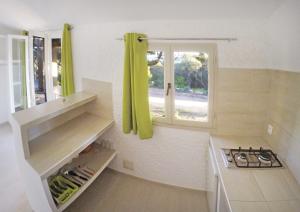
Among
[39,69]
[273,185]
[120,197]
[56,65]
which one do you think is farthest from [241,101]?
[39,69]

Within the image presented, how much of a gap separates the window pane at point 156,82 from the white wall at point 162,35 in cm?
22

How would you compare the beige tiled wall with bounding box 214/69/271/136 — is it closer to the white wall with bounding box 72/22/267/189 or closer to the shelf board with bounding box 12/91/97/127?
the white wall with bounding box 72/22/267/189

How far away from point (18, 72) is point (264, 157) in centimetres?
450

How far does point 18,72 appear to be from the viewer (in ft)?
13.9

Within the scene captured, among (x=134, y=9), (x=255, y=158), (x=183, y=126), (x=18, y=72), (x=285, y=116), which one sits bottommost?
(x=255, y=158)

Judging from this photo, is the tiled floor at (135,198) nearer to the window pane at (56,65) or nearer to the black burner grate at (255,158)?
the black burner grate at (255,158)

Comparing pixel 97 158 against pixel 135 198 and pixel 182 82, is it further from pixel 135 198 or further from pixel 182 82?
pixel 182 82

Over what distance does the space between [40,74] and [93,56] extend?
6.28 feet

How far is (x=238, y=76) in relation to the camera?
6.86ft

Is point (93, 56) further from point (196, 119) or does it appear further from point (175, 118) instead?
point (196, 119)

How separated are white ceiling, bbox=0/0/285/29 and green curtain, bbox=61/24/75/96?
0.19 metres

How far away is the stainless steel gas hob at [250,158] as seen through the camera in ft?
5.46

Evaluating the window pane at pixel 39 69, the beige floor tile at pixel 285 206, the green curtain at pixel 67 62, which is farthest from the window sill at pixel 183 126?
the window pane at pixel 39 69

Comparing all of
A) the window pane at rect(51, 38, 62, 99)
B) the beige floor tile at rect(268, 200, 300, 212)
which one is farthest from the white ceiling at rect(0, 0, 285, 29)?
the beige floor tile at rect(268, 200, 300, 212)
